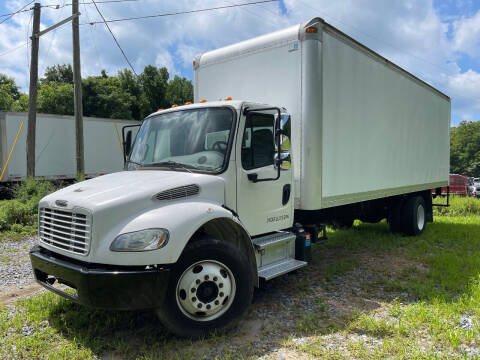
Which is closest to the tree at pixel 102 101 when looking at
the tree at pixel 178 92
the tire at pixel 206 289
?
the tree at pixel 178 92

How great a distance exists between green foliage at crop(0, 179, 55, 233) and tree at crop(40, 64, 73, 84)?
34.8m

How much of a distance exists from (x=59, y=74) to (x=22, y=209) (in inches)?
1468

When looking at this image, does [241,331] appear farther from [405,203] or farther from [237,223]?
[405,203]

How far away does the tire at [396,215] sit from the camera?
28.8ft

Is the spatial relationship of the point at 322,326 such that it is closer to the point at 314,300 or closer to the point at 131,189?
the point at 314,300

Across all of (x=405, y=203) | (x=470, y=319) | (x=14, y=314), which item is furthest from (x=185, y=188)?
(x=405, y=203)

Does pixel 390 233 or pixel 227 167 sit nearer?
pixel 227 167

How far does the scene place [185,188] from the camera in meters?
3.90

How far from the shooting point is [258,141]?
4.58 meters

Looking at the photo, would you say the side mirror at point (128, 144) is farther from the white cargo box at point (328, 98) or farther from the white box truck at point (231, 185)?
the white cargo box at point (328, 98)

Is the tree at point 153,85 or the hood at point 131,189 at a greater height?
the tree at point 153,85

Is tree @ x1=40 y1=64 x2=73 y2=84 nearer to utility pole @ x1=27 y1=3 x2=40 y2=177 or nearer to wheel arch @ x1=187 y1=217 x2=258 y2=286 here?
utility pole @ x1=27 y1=3 x2=40 y2=177

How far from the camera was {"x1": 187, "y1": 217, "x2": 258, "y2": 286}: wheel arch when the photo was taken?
13.5ft

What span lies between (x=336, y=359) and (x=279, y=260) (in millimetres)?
1698
